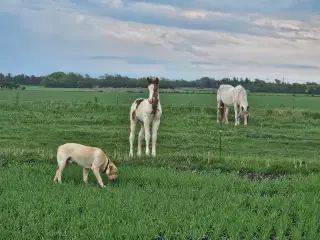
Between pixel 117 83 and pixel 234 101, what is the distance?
3389 cm

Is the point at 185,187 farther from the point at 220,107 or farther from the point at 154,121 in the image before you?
the point at 220,107

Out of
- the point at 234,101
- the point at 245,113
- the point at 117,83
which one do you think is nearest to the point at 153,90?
the point at 245,113

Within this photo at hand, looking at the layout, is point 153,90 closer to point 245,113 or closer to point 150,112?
point 150,112

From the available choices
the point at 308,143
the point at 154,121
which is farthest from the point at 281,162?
the point at 308,143

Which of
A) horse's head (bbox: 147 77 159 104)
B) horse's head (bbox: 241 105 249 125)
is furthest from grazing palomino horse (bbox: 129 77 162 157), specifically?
horse's head (bbox: 241 105 249 125)

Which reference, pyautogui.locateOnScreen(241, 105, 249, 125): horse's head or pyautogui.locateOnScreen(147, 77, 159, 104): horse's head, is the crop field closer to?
pyautogui.locateOnScreen(147, 77, 159, 104): horse's head

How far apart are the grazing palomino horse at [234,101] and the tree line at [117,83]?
26.4m

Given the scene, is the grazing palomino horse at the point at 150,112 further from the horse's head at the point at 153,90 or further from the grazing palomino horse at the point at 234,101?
the grazing palomino horse at the point at 234,101

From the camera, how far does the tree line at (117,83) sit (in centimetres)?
6159

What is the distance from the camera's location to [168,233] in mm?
8164

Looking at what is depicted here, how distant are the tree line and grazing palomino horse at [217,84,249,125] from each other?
1038 inches

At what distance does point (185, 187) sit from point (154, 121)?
5.76 meters

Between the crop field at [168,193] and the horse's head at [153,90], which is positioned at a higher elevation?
the horse's head at [153,90]

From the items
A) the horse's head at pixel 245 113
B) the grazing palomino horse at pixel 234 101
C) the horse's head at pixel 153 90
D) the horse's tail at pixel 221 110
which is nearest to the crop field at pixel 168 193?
the horse's head at pixel 153 90
